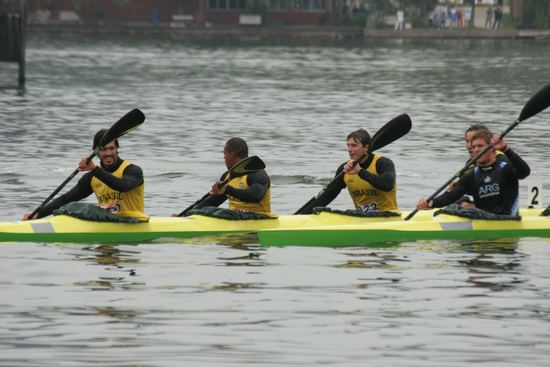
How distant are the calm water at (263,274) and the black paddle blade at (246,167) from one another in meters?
0.91

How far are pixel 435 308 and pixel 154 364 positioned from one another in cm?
358

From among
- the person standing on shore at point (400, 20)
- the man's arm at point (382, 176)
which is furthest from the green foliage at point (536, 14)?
the man's arm at point (382, 176)

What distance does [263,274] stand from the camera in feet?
56.3

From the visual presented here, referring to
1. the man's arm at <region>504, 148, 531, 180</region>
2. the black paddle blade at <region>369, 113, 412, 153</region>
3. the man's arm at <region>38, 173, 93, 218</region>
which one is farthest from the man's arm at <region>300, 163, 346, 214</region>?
the man's arm at <region>38, 173, 93, 218</region>

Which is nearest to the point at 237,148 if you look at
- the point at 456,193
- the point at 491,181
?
the point at 456,193

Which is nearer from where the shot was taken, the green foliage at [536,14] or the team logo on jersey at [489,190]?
the team logo on jersey at [489,190]

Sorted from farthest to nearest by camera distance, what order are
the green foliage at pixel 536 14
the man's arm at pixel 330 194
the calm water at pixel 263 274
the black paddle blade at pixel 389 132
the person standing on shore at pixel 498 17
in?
the person standing on shore at pixel 498 17 → the green foliage at pixel 536 14 → the black paddle blade at pixel 389 132 → the man's arm at pixel 330 194 → the calm water at pixel 263 274

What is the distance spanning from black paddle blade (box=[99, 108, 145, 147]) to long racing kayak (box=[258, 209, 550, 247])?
6.78ft

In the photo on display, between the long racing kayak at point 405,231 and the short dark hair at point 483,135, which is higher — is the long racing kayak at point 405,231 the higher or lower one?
the lower one

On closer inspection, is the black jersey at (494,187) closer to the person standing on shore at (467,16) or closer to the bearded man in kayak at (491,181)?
the bearded man in kayak at (491,181)

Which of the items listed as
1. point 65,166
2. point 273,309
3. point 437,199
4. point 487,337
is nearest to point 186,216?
point 437,199

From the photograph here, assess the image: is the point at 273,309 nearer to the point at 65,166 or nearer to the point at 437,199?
the point at 437,199

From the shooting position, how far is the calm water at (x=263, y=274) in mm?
13547

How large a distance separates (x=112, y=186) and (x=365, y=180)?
9.95 ft
